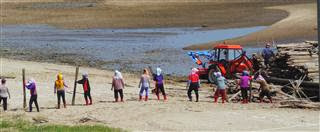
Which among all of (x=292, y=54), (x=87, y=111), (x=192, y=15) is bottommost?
(x=87, y=111)

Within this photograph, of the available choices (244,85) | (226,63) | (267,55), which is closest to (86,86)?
(244,85)

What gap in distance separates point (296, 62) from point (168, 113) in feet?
19.6

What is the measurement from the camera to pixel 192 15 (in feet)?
230

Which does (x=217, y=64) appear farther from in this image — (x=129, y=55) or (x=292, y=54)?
(x=129, y=55)

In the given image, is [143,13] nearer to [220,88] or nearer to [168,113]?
[220,88]

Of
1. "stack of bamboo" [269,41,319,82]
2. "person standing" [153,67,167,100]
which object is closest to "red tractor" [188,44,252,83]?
"stack of bamboo" [269,41,319,82]

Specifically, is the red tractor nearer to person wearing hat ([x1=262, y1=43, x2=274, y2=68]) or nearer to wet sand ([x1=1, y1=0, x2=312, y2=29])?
person wearing hat ([x1=262, y1=43, x2=274, y2=68])

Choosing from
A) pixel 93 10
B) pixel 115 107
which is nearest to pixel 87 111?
pixel 115 107

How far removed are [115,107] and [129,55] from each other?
1802 cm

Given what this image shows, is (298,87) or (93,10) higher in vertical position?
(93,10)

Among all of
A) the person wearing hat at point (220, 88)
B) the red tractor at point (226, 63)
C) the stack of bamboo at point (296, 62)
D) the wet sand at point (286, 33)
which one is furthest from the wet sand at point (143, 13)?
the person wearing hat at point (220, 88)

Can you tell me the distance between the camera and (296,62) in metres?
27.6

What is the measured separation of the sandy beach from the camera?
72.4ft

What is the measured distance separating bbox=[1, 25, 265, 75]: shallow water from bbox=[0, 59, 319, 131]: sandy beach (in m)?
8.96
